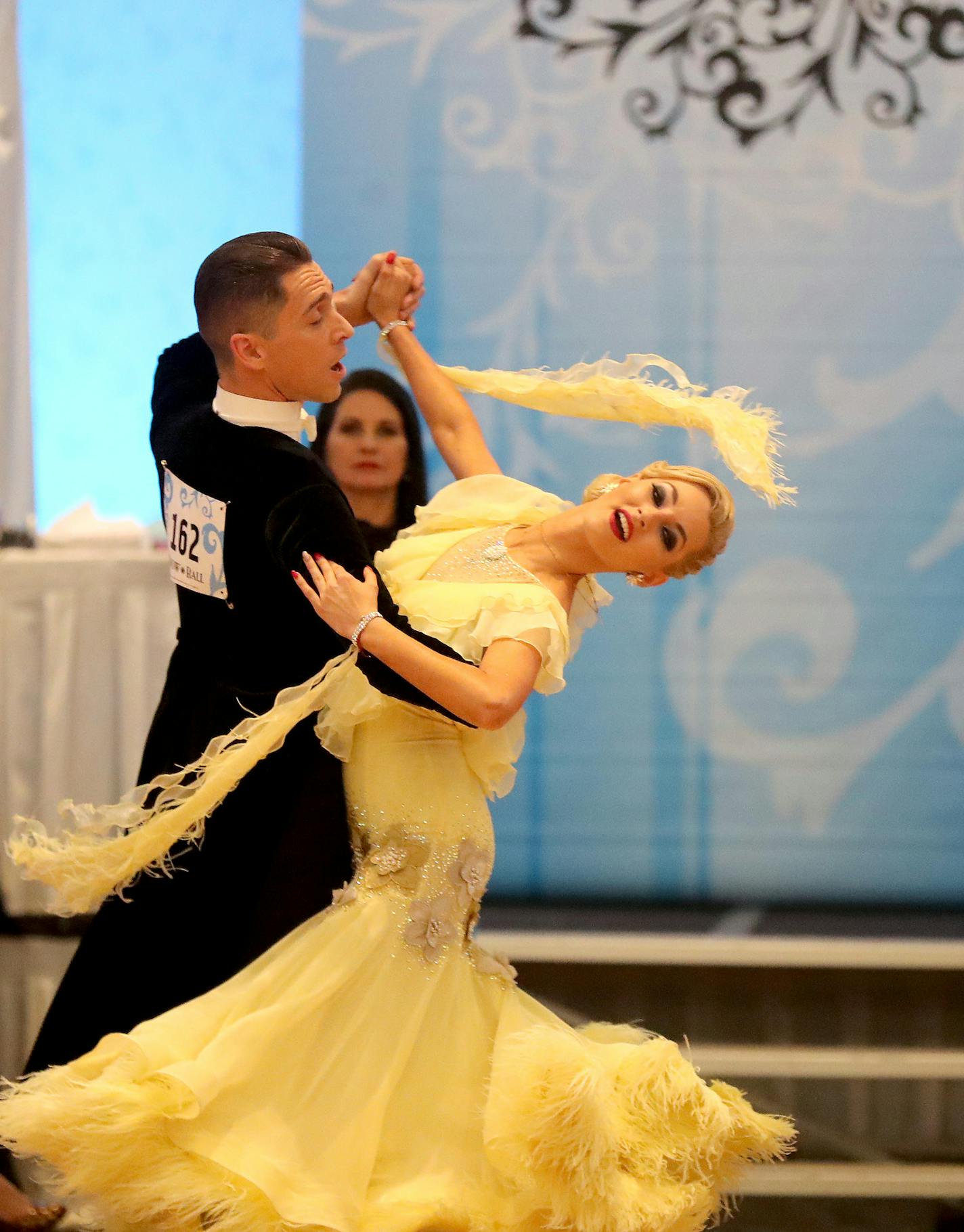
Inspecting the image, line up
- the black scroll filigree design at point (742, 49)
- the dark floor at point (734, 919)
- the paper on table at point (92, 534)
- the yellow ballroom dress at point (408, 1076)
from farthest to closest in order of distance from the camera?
the black scroll filigree design at point (742, 49) < the dark floor at point (734, 919) < the paper on table at point (92, 534) < the yellow ballroom dress at point (408, 1076)

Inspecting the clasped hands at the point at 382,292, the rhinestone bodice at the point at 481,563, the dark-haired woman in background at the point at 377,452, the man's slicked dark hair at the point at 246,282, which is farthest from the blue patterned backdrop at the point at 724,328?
the man's slicked dark hair at the point at 246,282

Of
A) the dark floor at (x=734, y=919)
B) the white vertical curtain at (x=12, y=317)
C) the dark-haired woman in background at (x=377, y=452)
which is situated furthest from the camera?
the dark floor at (x=734, y=919)

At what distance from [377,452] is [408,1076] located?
1627 mm

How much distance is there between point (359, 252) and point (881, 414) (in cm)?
187

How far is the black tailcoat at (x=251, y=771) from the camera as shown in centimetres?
206

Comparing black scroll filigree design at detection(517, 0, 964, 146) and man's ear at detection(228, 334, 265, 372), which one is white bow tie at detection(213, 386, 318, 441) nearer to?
man's ear at detection(228, 334, 265, 372)

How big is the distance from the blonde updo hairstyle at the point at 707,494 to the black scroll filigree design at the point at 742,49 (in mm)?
2589

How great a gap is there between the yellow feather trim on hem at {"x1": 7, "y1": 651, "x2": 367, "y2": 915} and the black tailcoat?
87mm

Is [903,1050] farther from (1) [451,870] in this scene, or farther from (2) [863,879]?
(1) [451,870]

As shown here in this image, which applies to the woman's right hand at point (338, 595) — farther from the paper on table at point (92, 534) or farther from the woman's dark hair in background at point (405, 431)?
the paper on table at point (92, 534)

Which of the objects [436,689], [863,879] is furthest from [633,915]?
[436,689]

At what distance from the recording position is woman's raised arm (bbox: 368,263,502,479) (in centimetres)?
247

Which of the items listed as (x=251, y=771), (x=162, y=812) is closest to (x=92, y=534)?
(x=251, y=771)

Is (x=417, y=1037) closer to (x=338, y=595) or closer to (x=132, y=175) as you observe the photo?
(x=338, y=595)
